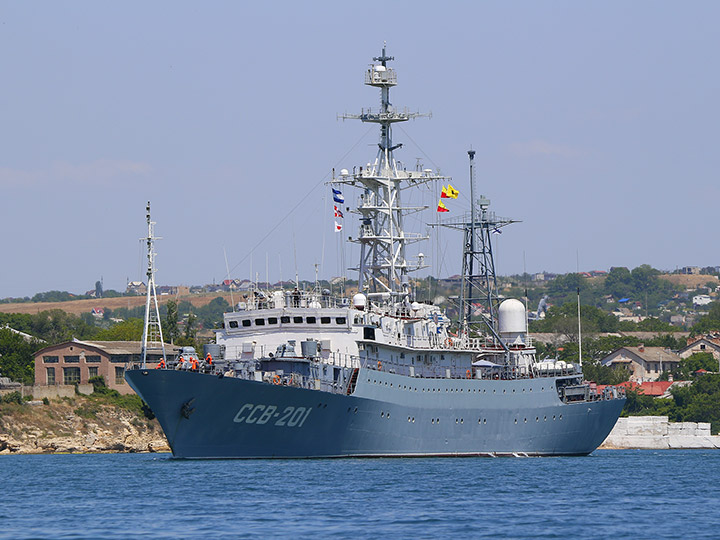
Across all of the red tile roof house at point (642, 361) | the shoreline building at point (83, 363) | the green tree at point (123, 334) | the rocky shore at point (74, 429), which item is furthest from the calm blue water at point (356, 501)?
the red tile roof house at point (642, 361)

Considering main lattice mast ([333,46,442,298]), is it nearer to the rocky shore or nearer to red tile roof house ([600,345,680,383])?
the rocky shore

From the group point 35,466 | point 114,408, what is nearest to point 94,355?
point 114,408

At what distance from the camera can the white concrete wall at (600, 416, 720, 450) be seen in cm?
9388

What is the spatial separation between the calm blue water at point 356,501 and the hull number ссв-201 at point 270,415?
1.59 meters

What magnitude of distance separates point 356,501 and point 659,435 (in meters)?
59.6

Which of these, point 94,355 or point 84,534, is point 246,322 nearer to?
point 84,534

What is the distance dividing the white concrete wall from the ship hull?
1134 inches

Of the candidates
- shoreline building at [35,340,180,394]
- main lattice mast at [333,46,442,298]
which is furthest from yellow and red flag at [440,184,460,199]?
shoreline building at [35,340,180,394]

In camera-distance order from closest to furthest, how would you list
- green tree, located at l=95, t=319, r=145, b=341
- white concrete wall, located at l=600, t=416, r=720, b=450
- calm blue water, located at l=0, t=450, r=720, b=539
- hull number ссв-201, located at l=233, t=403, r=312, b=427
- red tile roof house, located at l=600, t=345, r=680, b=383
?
1. calm blue water, located at l=0, t=450, r=720, b=539
2. hull number ссв-201, located at l=233, t=403, r=312, b=427
3. white concrete wall, located at l=600, t=416, r=720, b=450
4. green tree, located at l=95, t=319, r=145, b=341
5. red tile roof house, located at l=600, t=345, r=680, b=383

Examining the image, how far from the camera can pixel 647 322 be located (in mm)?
178125

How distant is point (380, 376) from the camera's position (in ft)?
179

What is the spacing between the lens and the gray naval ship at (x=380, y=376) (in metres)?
50.3

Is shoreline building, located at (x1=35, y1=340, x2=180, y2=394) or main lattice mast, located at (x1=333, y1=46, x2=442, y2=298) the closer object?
main lattice mast, located at (x1=333, y1=46, x2=442, y2=298)

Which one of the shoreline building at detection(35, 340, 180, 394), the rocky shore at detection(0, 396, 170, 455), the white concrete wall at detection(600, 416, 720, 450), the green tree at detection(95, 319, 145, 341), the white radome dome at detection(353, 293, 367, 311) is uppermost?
the green tree at detection(95, 319, 145, 341)
